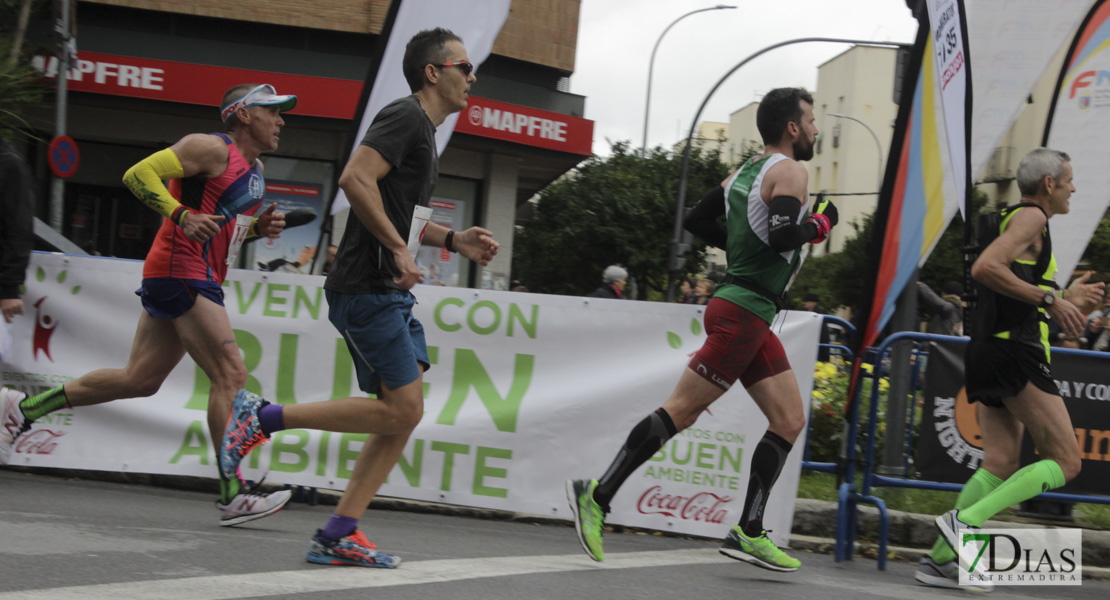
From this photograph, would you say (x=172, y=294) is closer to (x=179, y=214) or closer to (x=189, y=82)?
(x=179, y=214)

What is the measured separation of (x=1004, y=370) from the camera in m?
4.53

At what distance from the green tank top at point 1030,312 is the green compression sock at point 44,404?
4.28 m

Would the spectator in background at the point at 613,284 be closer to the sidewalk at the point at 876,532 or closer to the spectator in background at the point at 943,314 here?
the spectator in background at the point at 943,314

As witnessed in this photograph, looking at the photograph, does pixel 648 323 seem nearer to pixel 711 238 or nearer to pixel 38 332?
pixel 711 238

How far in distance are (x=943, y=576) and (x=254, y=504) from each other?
2895 mm

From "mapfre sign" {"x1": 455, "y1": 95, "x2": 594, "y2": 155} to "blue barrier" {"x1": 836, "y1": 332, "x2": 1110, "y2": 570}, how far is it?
13522 millimetres

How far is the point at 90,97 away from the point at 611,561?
1596 cm

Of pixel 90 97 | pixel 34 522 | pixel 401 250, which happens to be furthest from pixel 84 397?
pixel 90 97

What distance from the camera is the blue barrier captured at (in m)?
5.00

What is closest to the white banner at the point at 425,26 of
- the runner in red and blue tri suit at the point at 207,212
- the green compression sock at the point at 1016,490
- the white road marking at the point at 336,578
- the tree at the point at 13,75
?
the runner in red and blue tri suit at the point at 207,212

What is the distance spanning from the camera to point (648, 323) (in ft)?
18.7

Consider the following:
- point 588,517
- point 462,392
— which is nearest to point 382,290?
point 588,517

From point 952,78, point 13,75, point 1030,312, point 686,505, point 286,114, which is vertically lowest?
point 686,505

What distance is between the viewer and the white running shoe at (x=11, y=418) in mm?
5461
